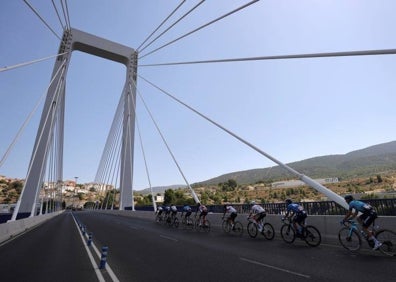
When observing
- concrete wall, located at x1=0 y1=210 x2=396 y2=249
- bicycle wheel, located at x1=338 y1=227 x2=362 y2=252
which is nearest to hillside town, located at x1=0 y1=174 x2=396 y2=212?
concrete wall, located at x1=0 y1=210 x2=396 y2=249

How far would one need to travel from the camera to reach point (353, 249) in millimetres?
9289

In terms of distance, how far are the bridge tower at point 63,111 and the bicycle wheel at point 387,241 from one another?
1004 inches

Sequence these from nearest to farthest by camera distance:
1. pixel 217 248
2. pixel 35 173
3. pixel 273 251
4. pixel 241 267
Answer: pixel 241 267, pixel 273 251, pixel 217 248, pixel 35 173

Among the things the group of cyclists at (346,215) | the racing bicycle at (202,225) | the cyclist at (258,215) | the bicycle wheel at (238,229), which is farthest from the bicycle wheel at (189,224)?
the cyclist at (258,215)

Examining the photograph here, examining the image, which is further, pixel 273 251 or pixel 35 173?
pixel 35 173

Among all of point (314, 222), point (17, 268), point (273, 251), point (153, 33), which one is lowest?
point (17, 268)

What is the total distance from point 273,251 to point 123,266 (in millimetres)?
4560

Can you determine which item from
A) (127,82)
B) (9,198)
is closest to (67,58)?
(127,82)

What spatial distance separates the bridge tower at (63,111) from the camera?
29344 mm

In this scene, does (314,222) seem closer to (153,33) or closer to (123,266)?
(123,266)

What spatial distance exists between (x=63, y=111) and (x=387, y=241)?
36.2 meters

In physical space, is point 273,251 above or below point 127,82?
below

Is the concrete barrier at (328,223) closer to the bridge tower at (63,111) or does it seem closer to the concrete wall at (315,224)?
the concrete wall at (315,224)

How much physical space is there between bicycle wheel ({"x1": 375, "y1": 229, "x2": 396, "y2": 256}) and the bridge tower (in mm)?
25512
